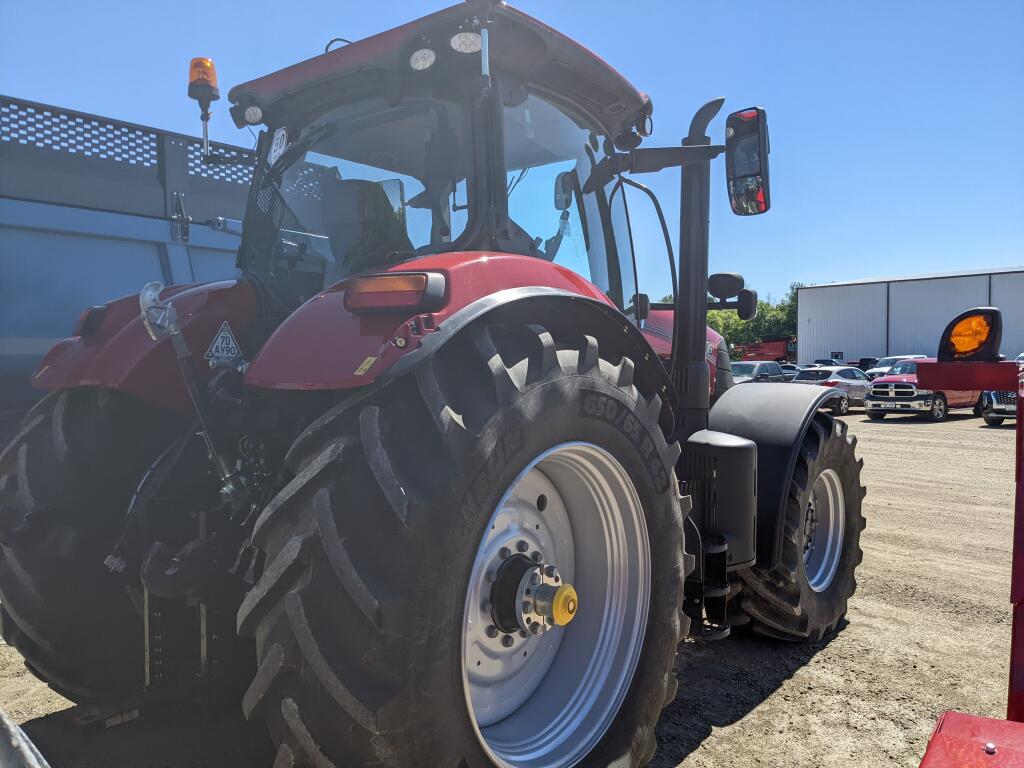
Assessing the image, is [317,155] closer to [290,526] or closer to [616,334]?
[616,334]

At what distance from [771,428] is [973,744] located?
7.19ft

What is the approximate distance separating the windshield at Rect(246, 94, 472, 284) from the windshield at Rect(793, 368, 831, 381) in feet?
75.7

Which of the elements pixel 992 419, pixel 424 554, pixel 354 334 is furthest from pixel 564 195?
pixel 992 419

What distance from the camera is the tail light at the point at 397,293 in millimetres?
1920

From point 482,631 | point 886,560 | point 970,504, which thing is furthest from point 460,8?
point 970,504

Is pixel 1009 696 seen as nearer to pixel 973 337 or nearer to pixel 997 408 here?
pixel 973 337

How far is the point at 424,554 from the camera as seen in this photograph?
1.66 m

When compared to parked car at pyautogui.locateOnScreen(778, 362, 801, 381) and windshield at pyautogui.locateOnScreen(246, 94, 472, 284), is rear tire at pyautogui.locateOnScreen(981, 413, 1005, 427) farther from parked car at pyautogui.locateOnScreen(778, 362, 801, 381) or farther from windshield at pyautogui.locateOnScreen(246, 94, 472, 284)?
windshield at pyautogui.locateOnScreen(246, 94, 472, 284)

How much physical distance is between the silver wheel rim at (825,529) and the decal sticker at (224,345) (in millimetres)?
2925

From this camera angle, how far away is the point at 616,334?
251 centimetres

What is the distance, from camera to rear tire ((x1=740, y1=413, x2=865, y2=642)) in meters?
3.51

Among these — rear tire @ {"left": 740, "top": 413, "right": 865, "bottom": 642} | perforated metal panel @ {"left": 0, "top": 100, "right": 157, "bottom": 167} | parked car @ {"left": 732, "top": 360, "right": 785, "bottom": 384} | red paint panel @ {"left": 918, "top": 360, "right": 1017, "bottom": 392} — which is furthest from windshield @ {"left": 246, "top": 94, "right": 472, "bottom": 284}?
parked car @ {"left": 732, "top": 360, "right": 785, "bottom": 384}

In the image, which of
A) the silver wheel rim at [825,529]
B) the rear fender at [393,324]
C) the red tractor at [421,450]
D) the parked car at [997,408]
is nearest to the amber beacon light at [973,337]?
the red tractor at [421,450]

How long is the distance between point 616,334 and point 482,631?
1014mm
